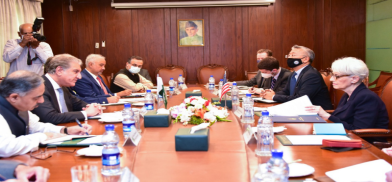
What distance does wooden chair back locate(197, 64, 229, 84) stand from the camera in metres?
7.97

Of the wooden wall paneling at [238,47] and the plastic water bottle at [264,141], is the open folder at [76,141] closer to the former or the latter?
the plastic water bottle at [264,141]

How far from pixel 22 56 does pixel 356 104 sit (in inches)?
179

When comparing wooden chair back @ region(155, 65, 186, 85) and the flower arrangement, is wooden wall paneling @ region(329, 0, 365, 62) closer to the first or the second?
wooden chair back @ region(155, 65, 186, 85)

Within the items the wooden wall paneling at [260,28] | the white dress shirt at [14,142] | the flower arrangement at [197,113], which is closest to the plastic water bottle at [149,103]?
the flower arrangement at [197,113]

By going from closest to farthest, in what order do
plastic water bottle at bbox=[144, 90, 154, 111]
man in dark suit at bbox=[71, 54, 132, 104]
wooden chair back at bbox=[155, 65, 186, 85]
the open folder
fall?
the open folder → plastic water bottle at bbox=[144, 90, 154, 111] → man in dark suit at bbox=[71, 54, 132, 104] → wooden chair back at bbox=[155, 65, 186, 85]

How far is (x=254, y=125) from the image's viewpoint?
2605 millimetres

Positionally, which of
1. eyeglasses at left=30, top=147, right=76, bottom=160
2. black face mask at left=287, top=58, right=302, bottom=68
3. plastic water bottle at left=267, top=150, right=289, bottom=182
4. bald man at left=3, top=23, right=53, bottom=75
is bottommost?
eyeglasses at left=30, top=147, right=76, bottom=160

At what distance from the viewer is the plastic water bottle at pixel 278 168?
1.27 metres

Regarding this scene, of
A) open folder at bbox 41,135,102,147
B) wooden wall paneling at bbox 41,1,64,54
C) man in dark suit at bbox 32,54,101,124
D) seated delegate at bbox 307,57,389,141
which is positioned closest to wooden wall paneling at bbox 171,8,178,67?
Result: wooden wall paneling at bbox 41,1,64,54

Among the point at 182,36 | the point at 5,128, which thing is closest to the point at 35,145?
the point at 5,128

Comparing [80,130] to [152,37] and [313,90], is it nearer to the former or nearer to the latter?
[313,90]

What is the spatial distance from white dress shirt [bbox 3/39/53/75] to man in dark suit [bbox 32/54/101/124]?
93.1 inches

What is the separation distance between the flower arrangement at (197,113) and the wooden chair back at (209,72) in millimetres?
5153

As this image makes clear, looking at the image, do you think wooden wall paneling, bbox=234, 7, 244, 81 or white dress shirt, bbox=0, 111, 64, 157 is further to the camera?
wooden wall paneling, bbox=234, 7, 244, 81
